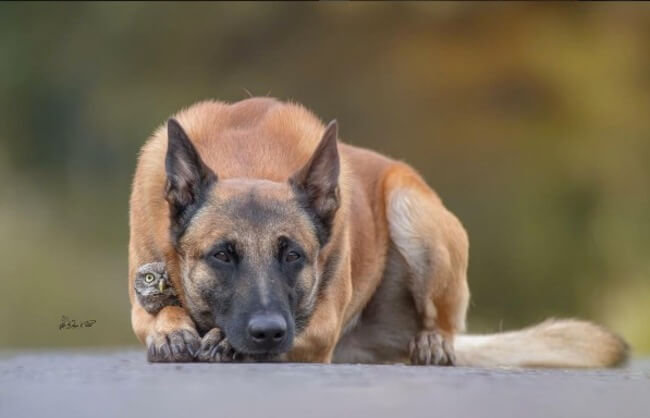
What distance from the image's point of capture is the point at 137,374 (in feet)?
15.3

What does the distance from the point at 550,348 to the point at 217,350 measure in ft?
9.95

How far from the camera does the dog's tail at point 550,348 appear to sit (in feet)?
26.1

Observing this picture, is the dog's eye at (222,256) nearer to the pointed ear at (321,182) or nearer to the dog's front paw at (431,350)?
the pointed ear at (321,182)

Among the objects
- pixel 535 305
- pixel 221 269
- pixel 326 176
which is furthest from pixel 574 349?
pixel 535 305

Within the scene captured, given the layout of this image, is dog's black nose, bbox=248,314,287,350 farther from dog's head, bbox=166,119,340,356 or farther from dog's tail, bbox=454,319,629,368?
dog's tail, bbox=454,319,629,368

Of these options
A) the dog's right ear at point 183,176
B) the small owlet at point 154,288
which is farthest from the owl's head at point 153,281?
the dog's right ear at point 183,176

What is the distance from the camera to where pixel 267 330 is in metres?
5.64

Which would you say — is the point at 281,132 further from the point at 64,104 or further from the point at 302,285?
the point at 64,104

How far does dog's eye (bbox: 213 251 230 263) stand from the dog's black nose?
0.38 meters

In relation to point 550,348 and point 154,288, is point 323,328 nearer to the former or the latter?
point 154,288

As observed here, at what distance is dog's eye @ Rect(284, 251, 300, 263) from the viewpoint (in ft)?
19.7

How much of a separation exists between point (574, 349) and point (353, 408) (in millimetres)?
4441

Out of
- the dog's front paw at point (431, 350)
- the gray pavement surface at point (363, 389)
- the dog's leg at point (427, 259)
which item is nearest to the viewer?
the gray pavement surface at point (363, 389)

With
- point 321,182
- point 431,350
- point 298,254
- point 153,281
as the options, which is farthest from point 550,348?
point 153,281
